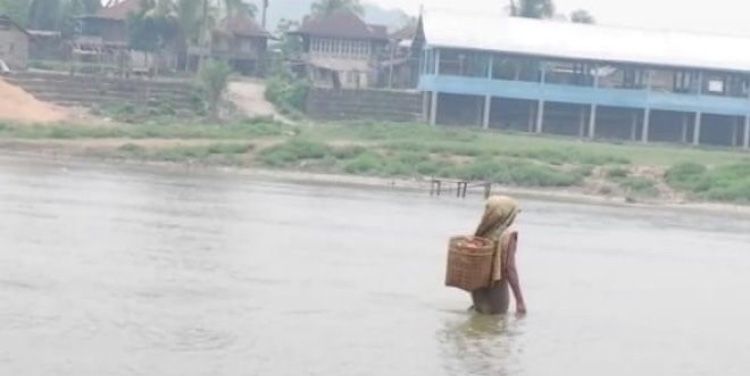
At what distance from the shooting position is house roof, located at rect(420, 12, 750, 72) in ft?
233

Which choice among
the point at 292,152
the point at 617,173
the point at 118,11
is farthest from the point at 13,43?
the point at 617,173

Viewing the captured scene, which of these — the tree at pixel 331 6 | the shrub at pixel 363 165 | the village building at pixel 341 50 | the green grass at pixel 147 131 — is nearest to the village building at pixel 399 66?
the village building at pixel 341 50

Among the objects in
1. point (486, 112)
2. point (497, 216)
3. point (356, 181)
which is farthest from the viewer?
point (486, 112)

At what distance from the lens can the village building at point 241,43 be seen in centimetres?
8094

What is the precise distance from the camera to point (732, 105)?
72000 millimetres

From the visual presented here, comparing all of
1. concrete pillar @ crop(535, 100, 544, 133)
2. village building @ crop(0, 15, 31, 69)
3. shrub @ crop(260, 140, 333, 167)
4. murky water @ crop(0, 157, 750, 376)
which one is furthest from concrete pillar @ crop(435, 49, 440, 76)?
murky water @ crop(0, 157, 750, 376)

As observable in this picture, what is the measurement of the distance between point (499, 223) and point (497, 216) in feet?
0.22

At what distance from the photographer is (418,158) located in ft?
171

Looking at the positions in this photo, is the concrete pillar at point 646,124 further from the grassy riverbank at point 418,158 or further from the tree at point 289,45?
the tree at point 289,45

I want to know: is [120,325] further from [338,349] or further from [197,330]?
[338,349]

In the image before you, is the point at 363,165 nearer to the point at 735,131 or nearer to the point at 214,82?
the point at 214,82

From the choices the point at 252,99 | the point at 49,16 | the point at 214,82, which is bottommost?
the point at 252,99

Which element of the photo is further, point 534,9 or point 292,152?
point 534,9

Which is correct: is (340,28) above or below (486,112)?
above
